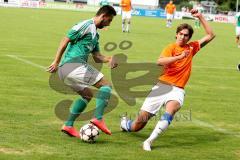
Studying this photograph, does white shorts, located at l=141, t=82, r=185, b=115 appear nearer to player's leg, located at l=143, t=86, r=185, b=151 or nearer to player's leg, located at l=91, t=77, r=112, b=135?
player's leg, located at l=143, t=86, r=185, b=151

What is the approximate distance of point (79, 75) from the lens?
8625 millimetres

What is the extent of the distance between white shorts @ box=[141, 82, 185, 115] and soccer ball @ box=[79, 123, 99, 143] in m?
0.80

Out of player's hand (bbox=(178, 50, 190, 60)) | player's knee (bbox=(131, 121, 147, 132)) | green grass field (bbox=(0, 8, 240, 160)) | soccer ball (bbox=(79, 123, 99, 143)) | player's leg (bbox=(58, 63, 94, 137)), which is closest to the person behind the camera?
green grass field (bbox=(0, 8, 240, 160))

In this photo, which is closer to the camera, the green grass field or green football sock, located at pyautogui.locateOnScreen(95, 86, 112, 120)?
the green grass field

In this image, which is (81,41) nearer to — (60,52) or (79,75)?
(60,52)

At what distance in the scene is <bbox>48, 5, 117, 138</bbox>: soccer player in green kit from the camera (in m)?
8.48

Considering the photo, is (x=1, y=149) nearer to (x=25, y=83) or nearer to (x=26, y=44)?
(x=25, y=83)

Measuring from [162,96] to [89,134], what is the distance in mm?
1180

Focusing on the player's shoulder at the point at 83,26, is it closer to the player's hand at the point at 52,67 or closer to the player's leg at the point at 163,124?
the player's hand at the point at 52,67

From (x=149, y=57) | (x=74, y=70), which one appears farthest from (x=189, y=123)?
(x=149, y=57)

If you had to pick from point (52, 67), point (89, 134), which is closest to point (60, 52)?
point (52, 67)

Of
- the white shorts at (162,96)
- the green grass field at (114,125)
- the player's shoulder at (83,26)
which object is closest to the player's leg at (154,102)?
the white shorts at (162,96)

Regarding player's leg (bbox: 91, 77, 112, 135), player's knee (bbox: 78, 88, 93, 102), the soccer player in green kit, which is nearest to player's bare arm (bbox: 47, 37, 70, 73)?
the soccer player in green kit

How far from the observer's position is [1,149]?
7.55 metres
